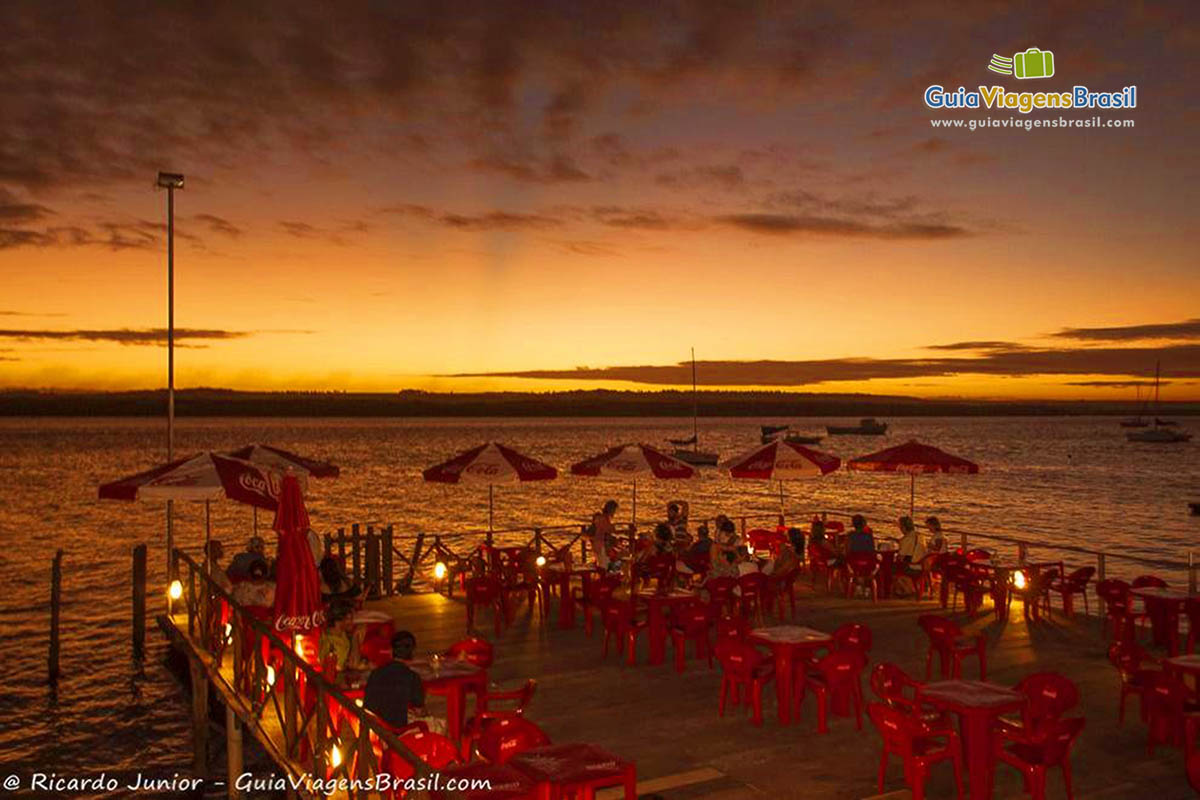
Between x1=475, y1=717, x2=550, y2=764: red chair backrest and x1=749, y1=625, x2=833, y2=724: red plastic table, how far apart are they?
362 cm

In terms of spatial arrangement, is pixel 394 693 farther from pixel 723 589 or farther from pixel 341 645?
pixel 723 589

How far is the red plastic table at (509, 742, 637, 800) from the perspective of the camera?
6.65m

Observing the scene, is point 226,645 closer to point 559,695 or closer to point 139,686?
point 559,695

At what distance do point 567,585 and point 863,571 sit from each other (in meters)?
5.29

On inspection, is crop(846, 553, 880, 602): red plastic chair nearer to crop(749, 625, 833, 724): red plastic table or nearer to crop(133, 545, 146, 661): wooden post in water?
crop(749, 625, 833, 724): red plastic table

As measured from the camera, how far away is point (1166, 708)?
30.9ft

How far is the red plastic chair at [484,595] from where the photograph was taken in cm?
1543

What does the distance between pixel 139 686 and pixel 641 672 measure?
13.2 meters

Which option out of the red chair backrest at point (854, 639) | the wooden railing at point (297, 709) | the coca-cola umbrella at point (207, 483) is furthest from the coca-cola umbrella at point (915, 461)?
the wooden railing at point (297, 709)

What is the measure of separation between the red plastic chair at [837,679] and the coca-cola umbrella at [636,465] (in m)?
7.18

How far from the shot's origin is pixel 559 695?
11.9 metres

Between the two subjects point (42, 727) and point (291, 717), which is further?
point (42, 727)

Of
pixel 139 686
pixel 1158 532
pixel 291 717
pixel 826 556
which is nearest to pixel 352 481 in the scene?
pixel 1158 532

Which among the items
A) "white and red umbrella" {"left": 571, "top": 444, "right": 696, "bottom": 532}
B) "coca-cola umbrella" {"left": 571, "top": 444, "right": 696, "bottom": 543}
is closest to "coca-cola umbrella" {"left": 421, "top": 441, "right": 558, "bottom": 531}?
"coca-cola umbrella" {"left": 571, "top": 444, "right": 696, "bottom": 543}
